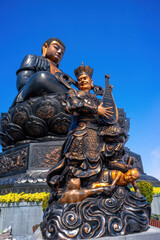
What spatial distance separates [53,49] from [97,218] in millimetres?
7044

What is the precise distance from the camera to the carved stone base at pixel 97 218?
1.92 meters

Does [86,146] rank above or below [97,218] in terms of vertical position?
above

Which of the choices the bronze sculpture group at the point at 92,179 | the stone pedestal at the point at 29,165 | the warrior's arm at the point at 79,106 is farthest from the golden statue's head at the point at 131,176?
the stone pedestal at the point at 29,165

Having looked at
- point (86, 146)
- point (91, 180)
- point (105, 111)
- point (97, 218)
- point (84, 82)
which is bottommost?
point (97, 218)

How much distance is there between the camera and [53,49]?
784 centimetres

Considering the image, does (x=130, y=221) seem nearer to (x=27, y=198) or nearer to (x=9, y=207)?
(x=27, y=198)

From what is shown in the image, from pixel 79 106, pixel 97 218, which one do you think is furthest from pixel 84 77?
pixel 97 218

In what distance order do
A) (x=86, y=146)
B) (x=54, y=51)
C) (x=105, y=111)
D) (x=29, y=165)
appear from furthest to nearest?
(x=54, y=51)
(x=29, y=165)
(x=105, y=111)
(x=86, y=146)

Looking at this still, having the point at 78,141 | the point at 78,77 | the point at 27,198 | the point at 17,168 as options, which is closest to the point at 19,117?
the point at 17,168

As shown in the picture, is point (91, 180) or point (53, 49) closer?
point (91, 180)

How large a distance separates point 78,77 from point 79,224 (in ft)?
6.30

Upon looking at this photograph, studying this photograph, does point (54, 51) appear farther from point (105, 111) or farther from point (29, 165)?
point (105, 111)

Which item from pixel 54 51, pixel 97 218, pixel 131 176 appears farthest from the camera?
pixel 54 51

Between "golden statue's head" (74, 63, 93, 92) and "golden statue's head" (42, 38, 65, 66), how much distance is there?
17.4 ft
